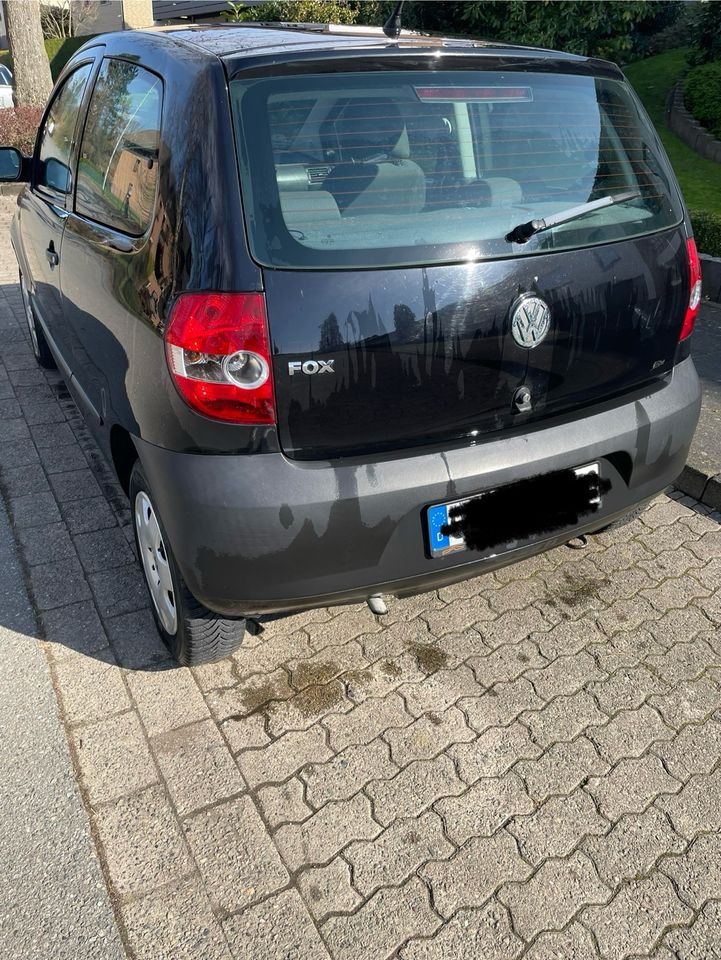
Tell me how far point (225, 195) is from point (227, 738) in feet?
5.24

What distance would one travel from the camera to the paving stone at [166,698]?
253cm

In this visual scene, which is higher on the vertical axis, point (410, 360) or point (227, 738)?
point (410, 360)

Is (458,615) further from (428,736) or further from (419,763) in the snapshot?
(419,763)

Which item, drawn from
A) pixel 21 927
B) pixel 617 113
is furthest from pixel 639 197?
pixel 21 927

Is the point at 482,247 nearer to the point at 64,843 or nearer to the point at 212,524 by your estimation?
the point at 212,524

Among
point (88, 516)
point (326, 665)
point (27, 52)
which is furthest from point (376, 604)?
point (27, 52)

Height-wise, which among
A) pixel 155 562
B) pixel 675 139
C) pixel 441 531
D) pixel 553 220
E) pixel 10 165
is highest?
pixel 553 220

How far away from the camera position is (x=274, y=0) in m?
12.5

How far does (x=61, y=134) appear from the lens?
3.68 m

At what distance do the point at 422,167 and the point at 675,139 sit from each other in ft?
38.1

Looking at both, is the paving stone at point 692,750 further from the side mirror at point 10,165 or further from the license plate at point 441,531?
the side mirror at point 10,165

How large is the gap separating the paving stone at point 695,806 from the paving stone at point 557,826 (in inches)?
A: 7.9

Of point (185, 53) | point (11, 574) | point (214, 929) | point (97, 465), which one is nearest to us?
point (214, 929)

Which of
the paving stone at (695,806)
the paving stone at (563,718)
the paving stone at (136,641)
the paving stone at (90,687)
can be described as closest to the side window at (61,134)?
the paving stone at (136,641)
